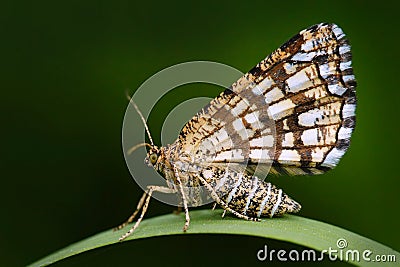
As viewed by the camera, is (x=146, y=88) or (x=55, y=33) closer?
(x=146, y=88)

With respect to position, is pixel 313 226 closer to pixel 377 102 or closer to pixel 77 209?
pixel 377 102

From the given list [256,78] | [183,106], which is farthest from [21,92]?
[256,78]

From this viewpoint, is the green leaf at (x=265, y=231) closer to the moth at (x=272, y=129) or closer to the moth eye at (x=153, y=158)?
the moth at (x=272, y=129)

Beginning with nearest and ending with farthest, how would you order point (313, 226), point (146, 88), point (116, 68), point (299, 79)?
1. point (313, 226)
2. point (299, 79)
3. point (146, 88)
4. point (116, 68)

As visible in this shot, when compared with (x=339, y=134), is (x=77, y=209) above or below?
below

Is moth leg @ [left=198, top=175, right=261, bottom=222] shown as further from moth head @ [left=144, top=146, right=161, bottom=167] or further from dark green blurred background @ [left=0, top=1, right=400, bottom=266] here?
dark green blurred background @ [left=0, top=1, right=400, bottom=266]

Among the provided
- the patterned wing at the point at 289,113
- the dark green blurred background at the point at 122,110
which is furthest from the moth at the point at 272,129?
the dark green blurred background at the point at 122,110

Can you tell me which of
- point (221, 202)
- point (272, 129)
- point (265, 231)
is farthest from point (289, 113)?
point (265, 231)

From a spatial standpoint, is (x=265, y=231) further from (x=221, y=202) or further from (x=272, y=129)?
(x=272, y=129)

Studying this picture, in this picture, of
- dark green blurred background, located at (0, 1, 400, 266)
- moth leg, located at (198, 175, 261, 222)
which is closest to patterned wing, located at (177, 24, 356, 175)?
moth leg, located at (198, 175, 261, 222)
